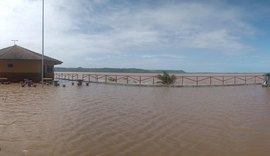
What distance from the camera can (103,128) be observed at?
1050 cm

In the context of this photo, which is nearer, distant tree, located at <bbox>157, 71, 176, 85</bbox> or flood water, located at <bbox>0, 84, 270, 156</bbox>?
flood water, located at <bbox>0, 84, 270, 156</bbox>

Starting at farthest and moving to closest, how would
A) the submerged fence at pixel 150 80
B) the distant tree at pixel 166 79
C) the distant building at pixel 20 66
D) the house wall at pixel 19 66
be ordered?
the submerged fence at pixel 150 80, the distant tree at pixel 166 79, the house wall at pixel 19 66, the distant building at pixel 20 66

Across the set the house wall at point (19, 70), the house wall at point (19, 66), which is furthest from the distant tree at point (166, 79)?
the house wall at point (19, 66)

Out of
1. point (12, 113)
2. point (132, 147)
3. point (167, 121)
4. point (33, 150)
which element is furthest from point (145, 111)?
point (33, 150)

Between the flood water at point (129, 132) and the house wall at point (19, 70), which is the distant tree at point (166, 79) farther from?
the flood water at point (129, 132)

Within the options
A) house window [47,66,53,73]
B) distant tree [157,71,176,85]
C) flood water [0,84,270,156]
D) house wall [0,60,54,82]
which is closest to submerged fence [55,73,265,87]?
distant tree [157,71,176,85]

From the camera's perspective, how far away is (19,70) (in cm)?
3319

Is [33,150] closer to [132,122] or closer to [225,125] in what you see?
[132,122]

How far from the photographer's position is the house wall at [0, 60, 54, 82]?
108ft

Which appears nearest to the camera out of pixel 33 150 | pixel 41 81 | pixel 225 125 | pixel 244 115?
pixel 33 150

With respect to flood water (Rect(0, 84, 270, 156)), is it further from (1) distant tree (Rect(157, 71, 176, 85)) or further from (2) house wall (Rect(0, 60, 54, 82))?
(1) distant tree (Rect(157, 71, 176, 85))

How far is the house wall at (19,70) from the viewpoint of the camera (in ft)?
108

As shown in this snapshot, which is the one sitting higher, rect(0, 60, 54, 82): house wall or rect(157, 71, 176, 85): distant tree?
rect(0, 60, 54, 82): house wall

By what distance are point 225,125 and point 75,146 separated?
5732 millimetres
